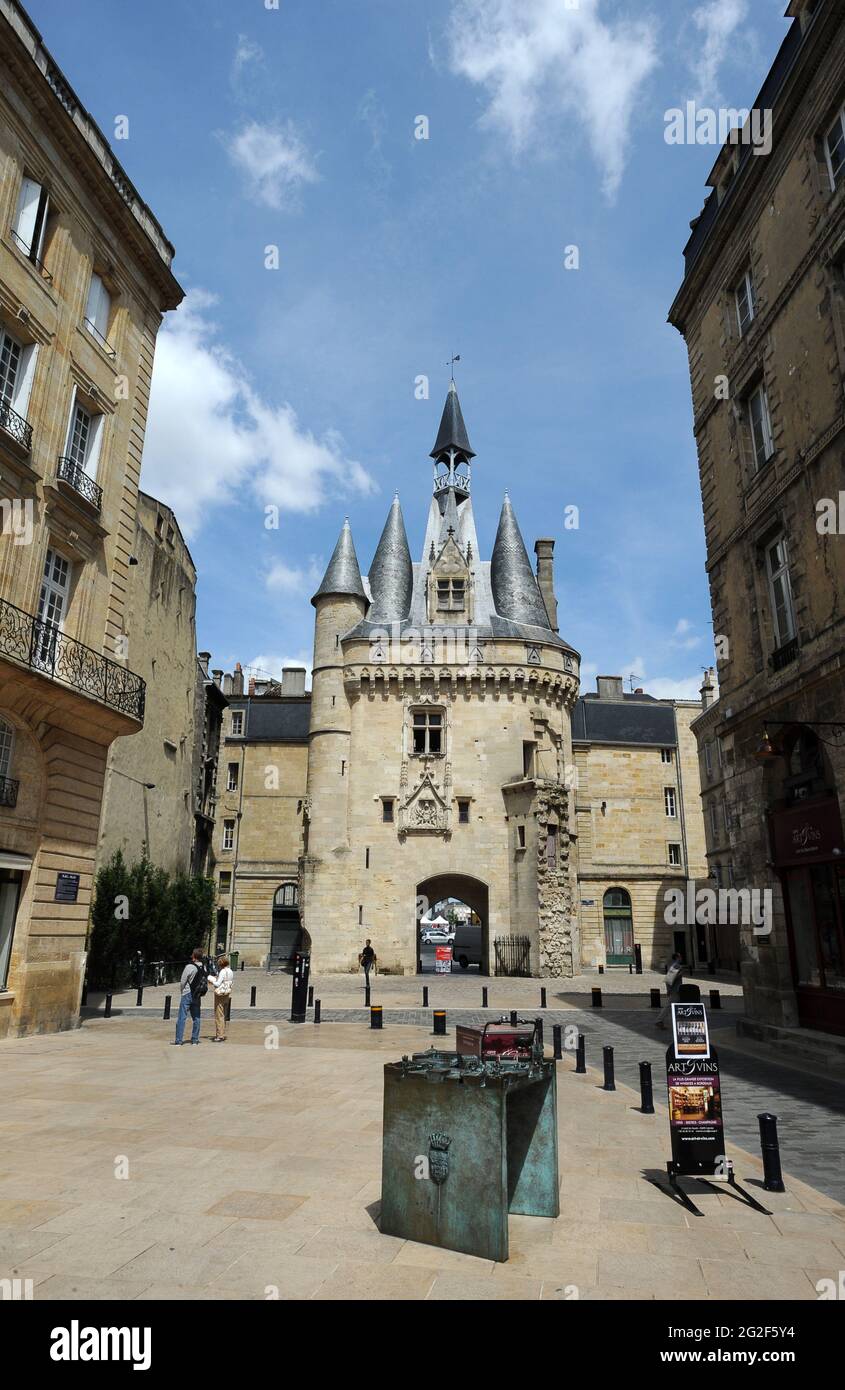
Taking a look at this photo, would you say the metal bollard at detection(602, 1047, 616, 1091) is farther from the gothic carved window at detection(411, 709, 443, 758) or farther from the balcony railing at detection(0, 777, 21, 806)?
the gothic carved window at detection(411, 709, 443, 758)

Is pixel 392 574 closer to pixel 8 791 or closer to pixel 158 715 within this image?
pixel 158 715

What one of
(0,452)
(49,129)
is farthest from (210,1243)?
(49,129)

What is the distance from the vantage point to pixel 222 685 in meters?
49.2

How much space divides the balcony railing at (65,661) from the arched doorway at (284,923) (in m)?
28.6

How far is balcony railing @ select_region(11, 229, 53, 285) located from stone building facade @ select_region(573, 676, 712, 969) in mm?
32055

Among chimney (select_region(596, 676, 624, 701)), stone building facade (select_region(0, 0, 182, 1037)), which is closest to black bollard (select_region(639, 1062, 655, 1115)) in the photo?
stone building facade (select_region(0, 0, 182, 1037))

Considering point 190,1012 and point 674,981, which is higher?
point 674,981

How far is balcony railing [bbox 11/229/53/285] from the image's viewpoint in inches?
510

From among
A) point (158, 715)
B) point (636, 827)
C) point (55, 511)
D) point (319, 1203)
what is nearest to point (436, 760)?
point (158, 715)

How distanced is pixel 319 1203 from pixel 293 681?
4499cm

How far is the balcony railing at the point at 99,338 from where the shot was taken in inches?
593

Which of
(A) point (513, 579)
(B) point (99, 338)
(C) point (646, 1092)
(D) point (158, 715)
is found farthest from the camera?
(A) point (513, 579)

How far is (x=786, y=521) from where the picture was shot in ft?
43.4
